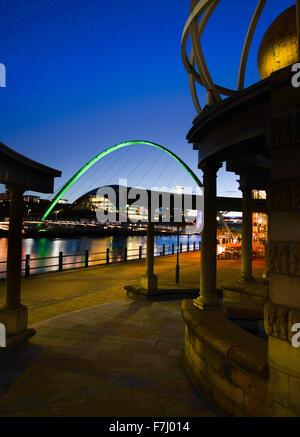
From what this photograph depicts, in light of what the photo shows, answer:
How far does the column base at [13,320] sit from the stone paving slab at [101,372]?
0.44m

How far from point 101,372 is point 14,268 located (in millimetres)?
3070

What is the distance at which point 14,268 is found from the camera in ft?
21.4

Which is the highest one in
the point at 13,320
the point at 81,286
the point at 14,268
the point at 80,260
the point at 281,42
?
the point at 281,42

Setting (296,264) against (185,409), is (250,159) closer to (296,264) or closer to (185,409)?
(296,264)

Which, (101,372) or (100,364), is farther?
(100,364)

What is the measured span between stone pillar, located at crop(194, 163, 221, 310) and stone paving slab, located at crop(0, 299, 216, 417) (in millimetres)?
1228

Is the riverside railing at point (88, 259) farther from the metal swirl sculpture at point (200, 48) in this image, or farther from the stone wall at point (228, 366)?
the metal swirl sculpture at point (200, 48)

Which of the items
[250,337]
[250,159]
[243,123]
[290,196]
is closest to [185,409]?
[250,337]

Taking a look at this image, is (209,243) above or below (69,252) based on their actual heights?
above

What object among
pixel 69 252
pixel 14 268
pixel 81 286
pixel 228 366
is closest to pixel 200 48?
pixel 228 366

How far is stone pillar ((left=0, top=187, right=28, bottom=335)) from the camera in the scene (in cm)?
628

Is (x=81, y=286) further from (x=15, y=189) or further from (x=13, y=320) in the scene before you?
(x=15, y=189)

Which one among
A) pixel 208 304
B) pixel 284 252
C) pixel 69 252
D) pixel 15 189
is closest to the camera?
pixel 284 252
